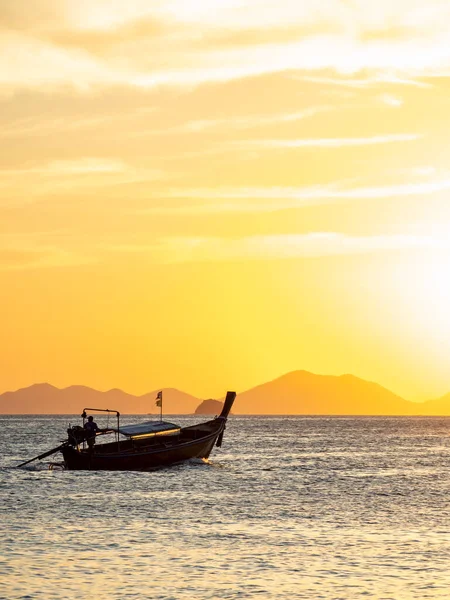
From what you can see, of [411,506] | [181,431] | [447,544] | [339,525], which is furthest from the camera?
[181,431]

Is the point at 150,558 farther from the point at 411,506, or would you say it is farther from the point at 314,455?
the point at 314,455

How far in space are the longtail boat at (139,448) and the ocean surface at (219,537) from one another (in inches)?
72.4

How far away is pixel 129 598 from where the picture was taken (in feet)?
89.2

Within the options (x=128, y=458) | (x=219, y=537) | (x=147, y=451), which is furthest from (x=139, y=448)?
(x=219, y=537)

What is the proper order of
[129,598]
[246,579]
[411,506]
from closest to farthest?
A: [129,598]
[246,579]
[411,506]

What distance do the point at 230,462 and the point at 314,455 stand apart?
20.9 m

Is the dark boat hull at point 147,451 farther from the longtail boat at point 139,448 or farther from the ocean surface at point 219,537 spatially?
the ocean surface at point 219,537

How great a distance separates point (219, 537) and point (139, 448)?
35.0 metres

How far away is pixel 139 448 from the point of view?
72.9 meters

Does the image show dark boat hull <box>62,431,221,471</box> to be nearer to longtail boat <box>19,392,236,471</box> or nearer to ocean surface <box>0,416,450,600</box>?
longtail boat <box>19,392,236,471</box>

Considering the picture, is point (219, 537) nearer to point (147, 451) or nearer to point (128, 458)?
point (128, 458)

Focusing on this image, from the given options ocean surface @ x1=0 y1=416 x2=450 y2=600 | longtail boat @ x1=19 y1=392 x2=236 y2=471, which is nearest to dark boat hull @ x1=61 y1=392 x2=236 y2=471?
longtail boat @ x1=19 y1=392 x2=236 y2=471

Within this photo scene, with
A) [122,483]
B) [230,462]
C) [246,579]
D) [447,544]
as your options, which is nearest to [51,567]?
[246,579]

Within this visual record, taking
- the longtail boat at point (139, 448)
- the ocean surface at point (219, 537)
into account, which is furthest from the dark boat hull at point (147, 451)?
the ocean surface at point (219, 537)
